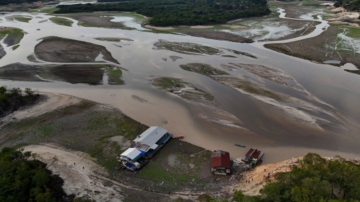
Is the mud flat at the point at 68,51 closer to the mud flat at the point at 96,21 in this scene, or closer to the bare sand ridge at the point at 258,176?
the mud flat at the point at 96,21

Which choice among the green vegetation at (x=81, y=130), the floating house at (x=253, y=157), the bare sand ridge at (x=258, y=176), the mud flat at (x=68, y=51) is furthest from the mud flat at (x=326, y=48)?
the green vegetation at (x=81, y=130)

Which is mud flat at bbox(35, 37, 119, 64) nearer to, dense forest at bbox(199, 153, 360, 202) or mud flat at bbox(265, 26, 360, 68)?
mud flat at bbox(265, 26, 360, 68)

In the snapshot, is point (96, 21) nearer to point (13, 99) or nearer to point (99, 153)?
point (13, 99)

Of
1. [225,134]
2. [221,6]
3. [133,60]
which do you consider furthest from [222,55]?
[221,6]

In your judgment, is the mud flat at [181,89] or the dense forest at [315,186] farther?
the mud flat at [181,89]

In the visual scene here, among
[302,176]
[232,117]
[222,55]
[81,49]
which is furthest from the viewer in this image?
[81,49]

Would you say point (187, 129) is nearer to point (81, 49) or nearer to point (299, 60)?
point (299, 60)

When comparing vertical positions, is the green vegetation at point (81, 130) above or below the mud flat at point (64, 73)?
below

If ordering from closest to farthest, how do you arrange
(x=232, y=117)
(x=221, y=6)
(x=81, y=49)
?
(x=232, y=117)
(x=81, y=49)
(x=221, y=6)
